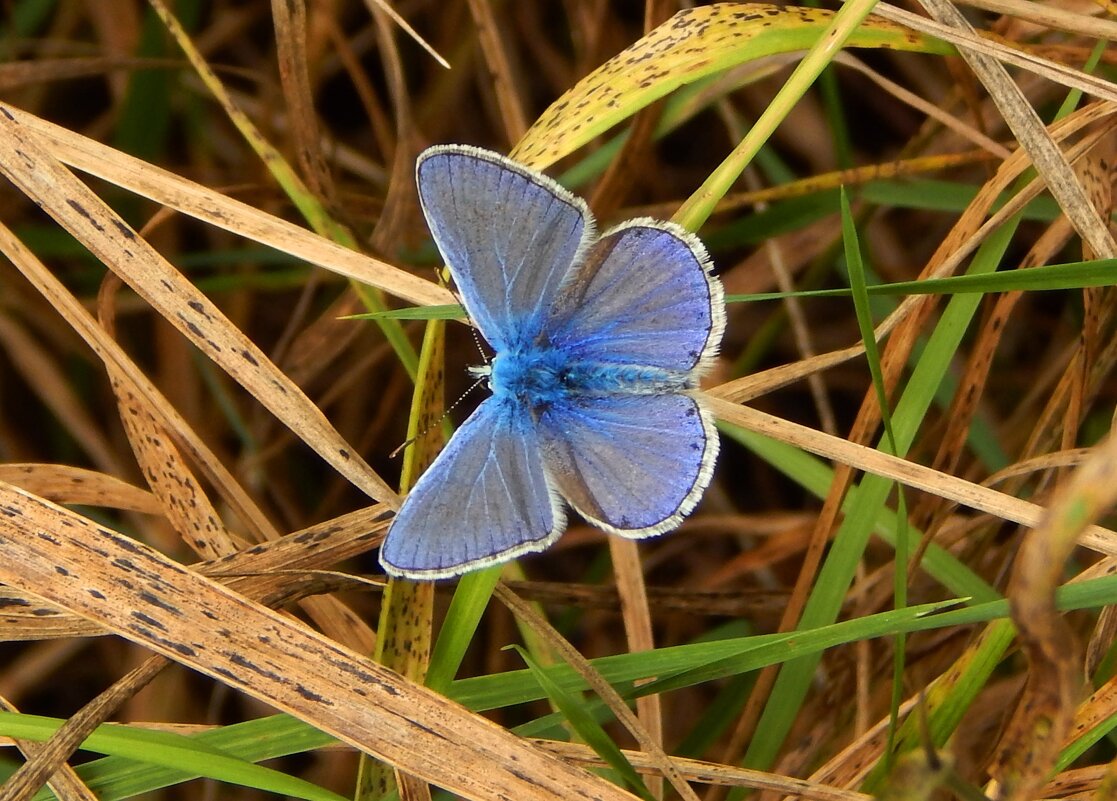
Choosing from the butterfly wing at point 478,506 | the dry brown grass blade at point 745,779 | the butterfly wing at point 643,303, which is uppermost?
the butterfly wing at point 643,303

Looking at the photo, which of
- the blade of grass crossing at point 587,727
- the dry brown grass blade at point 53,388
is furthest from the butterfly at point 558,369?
the dry brown grass blade at point 53,388

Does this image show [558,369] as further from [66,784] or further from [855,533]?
[66,784]

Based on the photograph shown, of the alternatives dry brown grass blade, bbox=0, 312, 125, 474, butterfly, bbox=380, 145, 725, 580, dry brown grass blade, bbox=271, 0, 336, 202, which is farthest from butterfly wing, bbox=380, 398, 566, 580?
dry brown grass blade, bbox=0, 312, 125, 474

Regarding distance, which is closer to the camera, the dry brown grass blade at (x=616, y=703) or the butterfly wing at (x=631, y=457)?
the dry brown grass blade at (x=616, y=703)

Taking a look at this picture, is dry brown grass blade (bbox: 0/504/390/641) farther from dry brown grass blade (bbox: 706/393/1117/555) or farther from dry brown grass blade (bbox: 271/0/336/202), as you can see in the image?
dry brown grass blade (bbox: 271/0/336/202)

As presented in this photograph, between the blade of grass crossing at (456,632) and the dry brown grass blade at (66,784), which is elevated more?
the blade of grass crossing at (456,632)

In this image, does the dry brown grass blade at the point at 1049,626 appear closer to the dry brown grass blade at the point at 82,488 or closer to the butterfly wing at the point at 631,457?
the butterfly wing at the point at 631,457

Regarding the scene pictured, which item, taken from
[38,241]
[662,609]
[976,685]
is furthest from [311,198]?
[976,685]

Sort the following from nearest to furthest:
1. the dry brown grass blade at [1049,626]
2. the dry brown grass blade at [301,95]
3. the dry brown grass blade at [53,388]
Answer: the dry brown grass blade at [1049,626] < the dry brown grass blade at [301,95] < the dry brown grass blade at [53,388]
